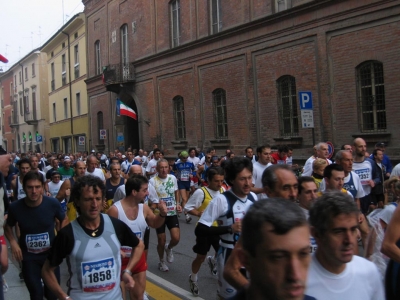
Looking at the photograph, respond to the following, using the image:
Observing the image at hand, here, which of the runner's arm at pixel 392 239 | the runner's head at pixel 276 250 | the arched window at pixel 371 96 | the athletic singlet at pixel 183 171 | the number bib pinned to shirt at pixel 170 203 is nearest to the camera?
the runner's head at pixel 276 250

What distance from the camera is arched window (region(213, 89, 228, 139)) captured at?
23.1m

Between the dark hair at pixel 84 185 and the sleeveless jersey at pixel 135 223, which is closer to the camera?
the dark hair at pixel 84 185

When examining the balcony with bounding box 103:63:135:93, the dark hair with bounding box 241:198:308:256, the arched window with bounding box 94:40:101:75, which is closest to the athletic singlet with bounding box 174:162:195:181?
the dark hair with bounding box 241:198:308:256

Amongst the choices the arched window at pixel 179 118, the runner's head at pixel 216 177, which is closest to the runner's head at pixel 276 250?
the runner's head at pixel 216 177

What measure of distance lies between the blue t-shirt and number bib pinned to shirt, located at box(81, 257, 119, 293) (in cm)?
186

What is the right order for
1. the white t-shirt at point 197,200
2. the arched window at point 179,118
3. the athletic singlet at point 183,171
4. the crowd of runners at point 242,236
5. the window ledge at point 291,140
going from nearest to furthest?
the crowd of runners at point 242,236 → the white t-shirt at point 197,200 → the athletic singlet at point 183,171 → the window ledge at point 291,140 → the arched window at point 179,118

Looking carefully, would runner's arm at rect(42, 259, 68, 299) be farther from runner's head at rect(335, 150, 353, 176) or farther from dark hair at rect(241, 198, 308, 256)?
runner's head at rect(335, 150, 353, 176)

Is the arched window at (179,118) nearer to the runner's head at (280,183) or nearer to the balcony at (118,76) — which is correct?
the balcony at (118,76)

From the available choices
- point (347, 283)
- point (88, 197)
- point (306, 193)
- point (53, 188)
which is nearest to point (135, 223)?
point (88, 197)

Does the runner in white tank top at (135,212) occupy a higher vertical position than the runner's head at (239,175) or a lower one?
lower

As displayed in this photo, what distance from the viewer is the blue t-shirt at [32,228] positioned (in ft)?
19.1

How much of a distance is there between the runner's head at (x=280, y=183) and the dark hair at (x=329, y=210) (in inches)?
41.4

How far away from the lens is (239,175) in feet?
16.1

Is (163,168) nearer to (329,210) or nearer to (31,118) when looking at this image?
(329,210)
